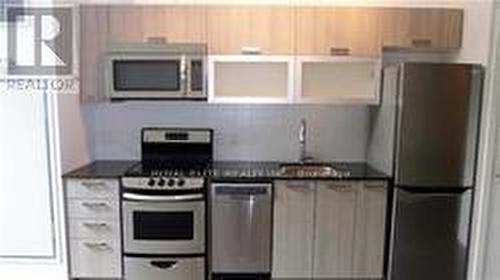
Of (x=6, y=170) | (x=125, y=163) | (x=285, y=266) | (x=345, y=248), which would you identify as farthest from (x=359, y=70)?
(x=6, y=170)

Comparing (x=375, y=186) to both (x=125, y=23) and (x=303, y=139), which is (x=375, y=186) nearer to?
(x=303, y=139)

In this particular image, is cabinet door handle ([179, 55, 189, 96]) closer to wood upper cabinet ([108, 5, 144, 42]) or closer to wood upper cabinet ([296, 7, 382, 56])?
wood upper cabinet ([108, 5, 144, 42])

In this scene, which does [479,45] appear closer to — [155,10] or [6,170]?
[155,10]

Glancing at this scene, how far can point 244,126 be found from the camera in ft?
13.4

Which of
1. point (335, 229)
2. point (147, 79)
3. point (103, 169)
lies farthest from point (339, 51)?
point (103, 169)

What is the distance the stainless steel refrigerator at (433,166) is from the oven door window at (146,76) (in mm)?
1607

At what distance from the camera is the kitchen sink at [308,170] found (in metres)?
3.62

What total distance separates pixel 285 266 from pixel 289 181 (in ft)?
2.12

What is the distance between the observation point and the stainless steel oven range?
3455 mm

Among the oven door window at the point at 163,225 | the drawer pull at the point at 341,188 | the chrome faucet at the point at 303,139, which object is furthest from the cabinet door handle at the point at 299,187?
the oven door window at the point at 163,225

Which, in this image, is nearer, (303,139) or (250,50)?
(250,50)

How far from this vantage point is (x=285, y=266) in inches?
141

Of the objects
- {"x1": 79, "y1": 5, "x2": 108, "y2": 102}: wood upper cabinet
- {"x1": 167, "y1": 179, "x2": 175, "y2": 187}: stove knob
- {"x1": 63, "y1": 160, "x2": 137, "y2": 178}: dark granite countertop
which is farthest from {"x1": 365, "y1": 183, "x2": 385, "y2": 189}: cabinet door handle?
{"x1": 79, "y1": 5, "x2": 108, "y2": 102}: wood upper cabinet

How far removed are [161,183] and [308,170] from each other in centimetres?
121
